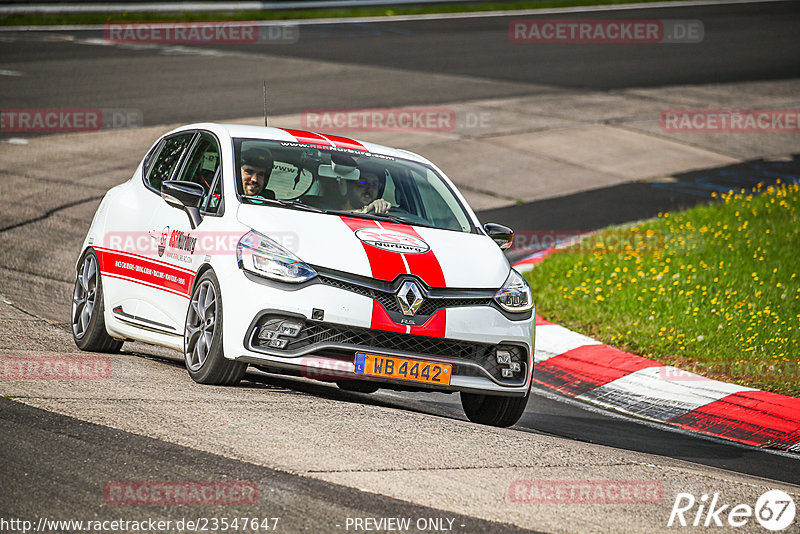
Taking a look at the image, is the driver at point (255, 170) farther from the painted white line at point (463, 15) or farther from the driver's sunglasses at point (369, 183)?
the painted white line at point (463, 15)

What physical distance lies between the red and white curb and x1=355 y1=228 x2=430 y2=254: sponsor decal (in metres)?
2.44

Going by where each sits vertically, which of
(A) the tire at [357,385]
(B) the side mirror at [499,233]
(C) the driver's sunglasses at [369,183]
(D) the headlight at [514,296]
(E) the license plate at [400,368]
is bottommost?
(A) the tire at [357,385]

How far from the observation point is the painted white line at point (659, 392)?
844 centimetres

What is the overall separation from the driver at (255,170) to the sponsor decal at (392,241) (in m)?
0.79

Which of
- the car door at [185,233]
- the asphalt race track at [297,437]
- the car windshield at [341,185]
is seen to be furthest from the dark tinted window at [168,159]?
the asphalt race track at [297,437]

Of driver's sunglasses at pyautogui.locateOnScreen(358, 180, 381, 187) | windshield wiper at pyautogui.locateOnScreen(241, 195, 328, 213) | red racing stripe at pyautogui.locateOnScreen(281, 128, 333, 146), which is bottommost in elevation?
windshield wiper at pyautogui.locateOnScreen(241, 195, 328, 213)

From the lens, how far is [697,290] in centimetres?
1096

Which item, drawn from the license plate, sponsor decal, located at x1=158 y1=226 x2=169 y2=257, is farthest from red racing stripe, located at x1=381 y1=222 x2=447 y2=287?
sponsor decal, located at x1=158 y1=226 x2=169 y2=257

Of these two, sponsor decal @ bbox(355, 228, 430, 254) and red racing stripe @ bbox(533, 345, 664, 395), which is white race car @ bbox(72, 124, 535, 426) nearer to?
sponsor decal @ bbox(355, 228, 430, 254)

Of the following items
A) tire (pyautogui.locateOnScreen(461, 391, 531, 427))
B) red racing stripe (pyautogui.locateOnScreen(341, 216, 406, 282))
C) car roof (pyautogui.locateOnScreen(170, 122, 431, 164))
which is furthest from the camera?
car roof (pyautogui.locateOnScreen(170, 122, 431, 164))

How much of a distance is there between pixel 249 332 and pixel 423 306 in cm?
101

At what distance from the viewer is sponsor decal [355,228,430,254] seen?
6.80 metres

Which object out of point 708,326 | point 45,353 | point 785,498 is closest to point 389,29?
point 708,326

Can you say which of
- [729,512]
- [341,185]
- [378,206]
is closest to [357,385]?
[378,206]
